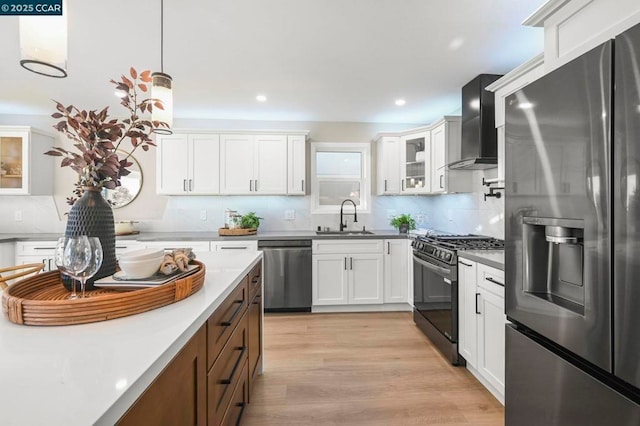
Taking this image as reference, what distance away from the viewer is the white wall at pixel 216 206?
3.88 meters

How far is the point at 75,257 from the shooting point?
3.10ft

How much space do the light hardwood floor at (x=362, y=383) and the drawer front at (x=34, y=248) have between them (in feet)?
8.75

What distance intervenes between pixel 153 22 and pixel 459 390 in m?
3.25

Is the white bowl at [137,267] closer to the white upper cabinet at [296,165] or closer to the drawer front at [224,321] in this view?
the drawer front at [224,321]

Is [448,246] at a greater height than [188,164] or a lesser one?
lesser

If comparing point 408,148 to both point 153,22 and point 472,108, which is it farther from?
point 153,22

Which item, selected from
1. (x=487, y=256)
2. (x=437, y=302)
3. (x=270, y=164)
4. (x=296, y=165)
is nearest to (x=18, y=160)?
(x=270, y=164)

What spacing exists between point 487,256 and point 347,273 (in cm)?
173

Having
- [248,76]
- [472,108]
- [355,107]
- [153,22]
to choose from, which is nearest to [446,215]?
[472,108]

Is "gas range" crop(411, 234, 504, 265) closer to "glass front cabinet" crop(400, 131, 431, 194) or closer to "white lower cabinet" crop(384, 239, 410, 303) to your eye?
"white lower cabinet" crop(384, 239, 410, 303)

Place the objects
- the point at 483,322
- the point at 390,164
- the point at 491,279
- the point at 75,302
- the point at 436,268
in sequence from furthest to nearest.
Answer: the point at 390,164
the point at 436,268
the point at 483,322
the point at 491,279
the point at 75,302

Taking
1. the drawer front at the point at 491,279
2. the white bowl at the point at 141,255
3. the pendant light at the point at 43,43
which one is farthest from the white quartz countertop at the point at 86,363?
the drawer front at the point at 491,279

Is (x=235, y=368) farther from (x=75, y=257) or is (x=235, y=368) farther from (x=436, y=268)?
(x=436, y=268)

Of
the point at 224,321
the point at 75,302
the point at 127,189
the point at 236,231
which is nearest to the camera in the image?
the point at 75,302
